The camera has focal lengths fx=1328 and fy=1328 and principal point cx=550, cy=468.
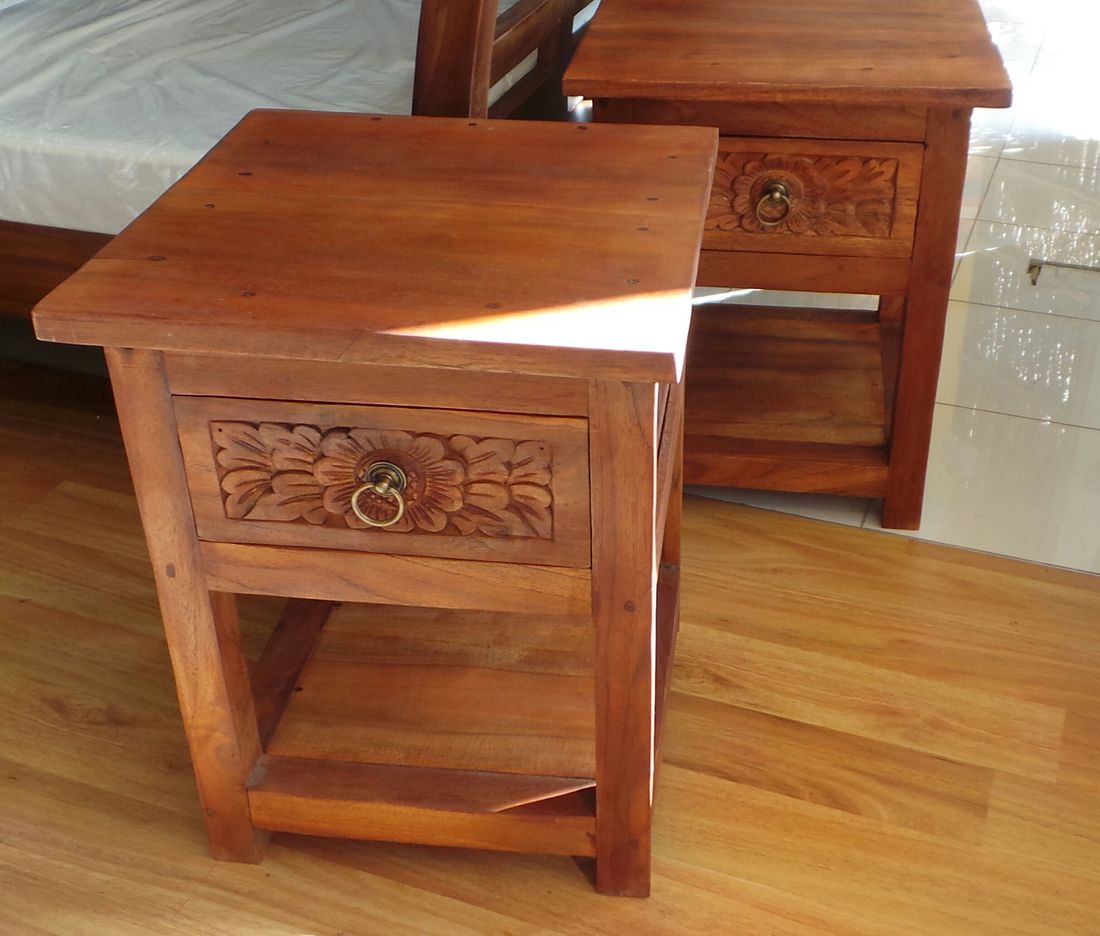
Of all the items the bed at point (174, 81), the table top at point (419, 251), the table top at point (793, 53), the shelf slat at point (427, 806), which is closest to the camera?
the table top at point (419, 251)

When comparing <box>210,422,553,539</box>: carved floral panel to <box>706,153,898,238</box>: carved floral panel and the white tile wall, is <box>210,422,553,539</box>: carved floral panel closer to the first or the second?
<box>706,153,898,238</box>: carved floral panel

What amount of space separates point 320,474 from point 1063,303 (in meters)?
1.51

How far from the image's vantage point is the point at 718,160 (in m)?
1.45

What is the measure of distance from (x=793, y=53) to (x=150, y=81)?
2.86 feet

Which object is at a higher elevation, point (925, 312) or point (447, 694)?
point (925, 312)

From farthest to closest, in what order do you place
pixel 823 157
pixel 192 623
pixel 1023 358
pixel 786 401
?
pixel 1023 358, pixel 786 401, pixel 823 157, pixel 192 623

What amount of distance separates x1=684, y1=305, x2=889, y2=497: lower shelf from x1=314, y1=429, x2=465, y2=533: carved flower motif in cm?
71

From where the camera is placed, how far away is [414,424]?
0.96 m

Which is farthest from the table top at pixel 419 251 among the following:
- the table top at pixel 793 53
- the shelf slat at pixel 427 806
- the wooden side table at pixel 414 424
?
the shelf slat at pixel 427 806

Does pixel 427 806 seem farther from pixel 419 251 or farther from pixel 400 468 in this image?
pixel 419 251

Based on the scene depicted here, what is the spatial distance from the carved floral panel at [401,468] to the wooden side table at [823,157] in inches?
23.7

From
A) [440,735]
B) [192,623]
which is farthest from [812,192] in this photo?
[192,623]

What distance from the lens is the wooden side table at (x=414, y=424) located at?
A: 3.04ft

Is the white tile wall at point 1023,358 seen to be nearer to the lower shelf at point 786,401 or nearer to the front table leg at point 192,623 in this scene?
the lower shelf at point 786,401
